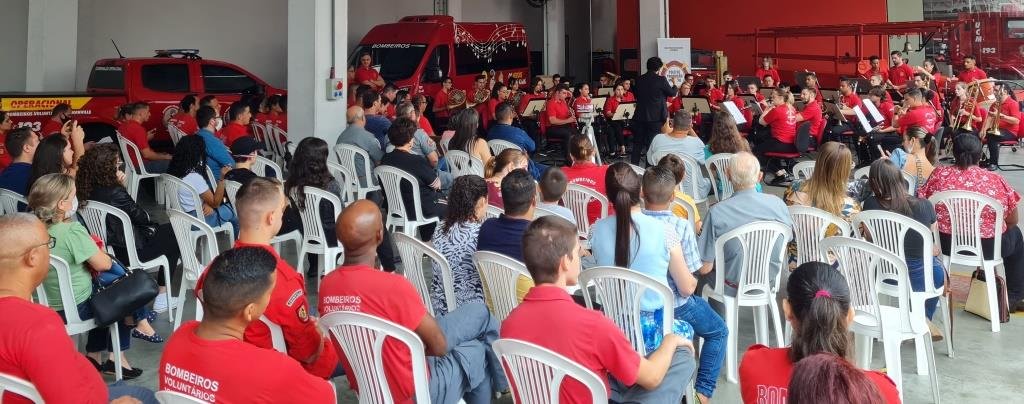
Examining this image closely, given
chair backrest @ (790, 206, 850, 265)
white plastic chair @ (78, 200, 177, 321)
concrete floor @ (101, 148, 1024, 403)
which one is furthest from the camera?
white plastic chair @ (78, 200, 177, 321)

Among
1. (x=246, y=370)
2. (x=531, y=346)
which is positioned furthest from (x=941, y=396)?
(x=246, y=370)

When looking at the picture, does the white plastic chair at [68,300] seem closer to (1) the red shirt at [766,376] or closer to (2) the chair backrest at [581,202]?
(2) the chair backrest at [581,202]

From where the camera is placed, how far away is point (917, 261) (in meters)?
4.64

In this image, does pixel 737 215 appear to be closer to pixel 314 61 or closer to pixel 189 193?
pixel 189 193

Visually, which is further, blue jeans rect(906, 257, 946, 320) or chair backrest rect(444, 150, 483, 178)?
chair backrest rect(444, 150, 483, 178)

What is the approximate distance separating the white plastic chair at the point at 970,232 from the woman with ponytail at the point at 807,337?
2876 millimetres

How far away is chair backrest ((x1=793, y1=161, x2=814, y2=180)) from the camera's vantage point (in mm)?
6635

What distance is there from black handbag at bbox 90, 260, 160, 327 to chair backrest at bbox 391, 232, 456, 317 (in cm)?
110

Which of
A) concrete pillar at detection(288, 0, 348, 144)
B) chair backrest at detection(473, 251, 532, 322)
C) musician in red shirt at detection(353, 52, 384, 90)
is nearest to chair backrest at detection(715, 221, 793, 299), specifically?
chair backrest at detection(473, 251, 532, 322)

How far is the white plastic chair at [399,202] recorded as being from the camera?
6.41 meters

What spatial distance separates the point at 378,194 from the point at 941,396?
178 inches

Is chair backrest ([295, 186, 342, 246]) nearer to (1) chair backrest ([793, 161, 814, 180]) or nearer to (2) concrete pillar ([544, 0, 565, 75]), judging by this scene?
(1) chair backrest ([793, 161, 814, 180])

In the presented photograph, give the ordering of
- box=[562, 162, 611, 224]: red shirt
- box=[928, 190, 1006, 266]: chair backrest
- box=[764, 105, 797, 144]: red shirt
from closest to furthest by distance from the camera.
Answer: box=[928, 190, 1006, 266]: chair backrest → box=[562, 162, 611, 224]: red shirt → box=[764, 105, 797, 144]: red shirt

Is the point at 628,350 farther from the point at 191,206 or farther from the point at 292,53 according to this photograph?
the point at 292,53
